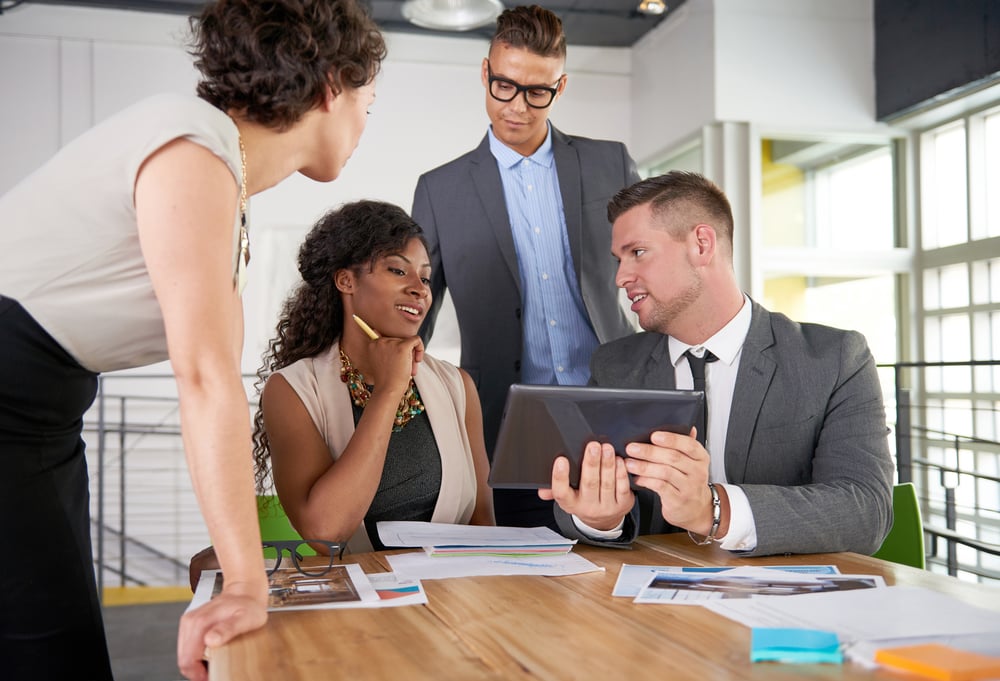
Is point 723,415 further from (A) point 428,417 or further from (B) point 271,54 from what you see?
(B) point 271,54

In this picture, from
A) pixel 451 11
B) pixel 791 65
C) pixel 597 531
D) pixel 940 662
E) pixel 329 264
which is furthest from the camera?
pixel 791 65

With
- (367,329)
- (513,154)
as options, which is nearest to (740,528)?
(367,329)

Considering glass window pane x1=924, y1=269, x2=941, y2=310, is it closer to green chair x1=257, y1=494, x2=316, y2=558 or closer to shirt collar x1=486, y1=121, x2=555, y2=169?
shirt collar x1=486, y1=121, x2=555, y2=169

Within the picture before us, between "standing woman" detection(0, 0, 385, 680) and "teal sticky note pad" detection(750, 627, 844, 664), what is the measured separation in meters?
0.53

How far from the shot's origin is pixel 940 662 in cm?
85

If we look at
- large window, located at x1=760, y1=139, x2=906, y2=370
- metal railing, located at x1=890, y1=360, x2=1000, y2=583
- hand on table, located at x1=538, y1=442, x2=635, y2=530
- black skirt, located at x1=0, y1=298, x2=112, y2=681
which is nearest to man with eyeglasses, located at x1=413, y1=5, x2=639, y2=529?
hand on table, located at x1=538, y1=442, x2=635, y2=530

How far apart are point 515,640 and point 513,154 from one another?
1920 mm

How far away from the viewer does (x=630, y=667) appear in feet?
2.93

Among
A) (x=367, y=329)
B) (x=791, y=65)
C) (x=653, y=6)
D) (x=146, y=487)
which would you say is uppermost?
Answer: (x=653, y=6)

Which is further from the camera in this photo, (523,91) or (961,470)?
(961,470)

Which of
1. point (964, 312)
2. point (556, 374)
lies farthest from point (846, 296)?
point (556, 374)

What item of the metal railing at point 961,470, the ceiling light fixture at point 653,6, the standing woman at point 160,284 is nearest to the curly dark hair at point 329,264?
the standing woman at point 160,284

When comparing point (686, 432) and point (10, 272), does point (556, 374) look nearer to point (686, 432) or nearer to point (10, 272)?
point (686, 432)

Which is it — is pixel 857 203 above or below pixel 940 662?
above
